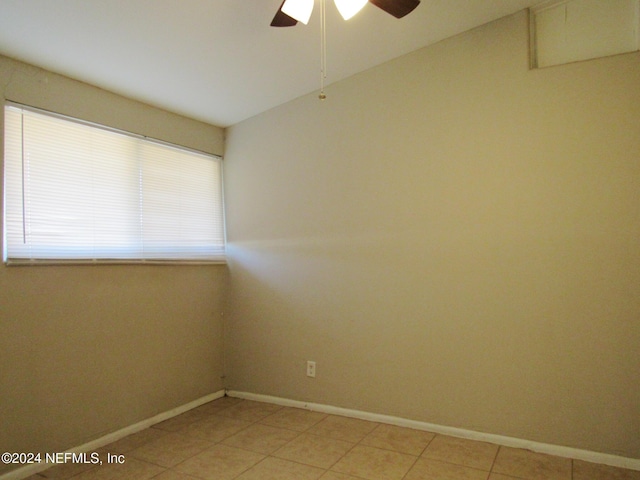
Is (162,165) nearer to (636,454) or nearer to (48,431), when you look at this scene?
(48,431)

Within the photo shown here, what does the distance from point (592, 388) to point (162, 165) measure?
10.1 ft

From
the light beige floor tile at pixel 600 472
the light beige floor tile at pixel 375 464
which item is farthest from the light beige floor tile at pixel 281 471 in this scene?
the light beige floor tile at pixel 600 472

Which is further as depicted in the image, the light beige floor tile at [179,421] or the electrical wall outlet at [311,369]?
the electrical wall outlet at [311,369]

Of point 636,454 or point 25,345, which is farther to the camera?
point 25,345

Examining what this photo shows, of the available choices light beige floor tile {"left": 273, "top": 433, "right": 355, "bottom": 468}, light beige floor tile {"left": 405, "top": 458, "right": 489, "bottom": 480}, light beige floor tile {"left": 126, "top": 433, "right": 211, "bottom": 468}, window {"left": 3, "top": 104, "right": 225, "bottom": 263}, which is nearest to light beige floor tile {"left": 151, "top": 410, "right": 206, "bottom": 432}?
light beige floor tile {"left": 126, "top": 433, "right": 211, "bottom": 468}

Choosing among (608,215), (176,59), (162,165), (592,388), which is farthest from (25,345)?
(608,215)

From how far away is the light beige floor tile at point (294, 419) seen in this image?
2822 millimetres

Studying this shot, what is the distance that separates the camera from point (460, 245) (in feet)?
8.45

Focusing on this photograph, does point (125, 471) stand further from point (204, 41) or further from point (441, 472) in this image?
point (204, 41)

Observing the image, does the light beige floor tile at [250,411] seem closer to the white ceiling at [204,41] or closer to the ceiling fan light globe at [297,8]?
the white ceiling at [204,41]

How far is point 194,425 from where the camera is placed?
9.43ft

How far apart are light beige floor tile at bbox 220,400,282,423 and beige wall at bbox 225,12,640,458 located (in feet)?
0.43

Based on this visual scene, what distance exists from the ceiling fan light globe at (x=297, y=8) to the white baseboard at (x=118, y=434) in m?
2.61

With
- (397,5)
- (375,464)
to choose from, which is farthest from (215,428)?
(397,5)
